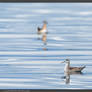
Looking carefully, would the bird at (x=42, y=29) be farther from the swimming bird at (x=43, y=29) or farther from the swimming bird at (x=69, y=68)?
the swimming bird at (x=69, y=68)

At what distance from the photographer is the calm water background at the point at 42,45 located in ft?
16.0

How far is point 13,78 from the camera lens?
4.88 m

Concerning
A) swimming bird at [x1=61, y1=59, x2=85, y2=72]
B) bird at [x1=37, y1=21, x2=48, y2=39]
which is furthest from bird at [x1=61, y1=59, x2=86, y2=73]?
bird at [x1=37, y1=21, x2=48, y2=39]

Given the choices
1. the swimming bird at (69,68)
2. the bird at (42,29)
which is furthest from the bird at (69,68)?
the bird at (42,29)

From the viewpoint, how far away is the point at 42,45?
495 centimetres

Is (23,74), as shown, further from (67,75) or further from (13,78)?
(67,75)

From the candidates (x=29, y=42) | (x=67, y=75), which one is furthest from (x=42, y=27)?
(x=67, y=75)

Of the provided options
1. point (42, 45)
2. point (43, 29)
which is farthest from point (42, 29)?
point (42, 45)

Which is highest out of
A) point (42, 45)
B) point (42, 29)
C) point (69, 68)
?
point (42, 29)

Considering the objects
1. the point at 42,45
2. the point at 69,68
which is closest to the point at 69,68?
the point at 69,68

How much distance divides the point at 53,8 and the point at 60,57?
467 millimetres

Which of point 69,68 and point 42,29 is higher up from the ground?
point 42,29

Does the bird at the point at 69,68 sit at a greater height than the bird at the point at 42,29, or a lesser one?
lesser

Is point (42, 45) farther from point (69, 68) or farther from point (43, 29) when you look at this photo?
point (69, 68)
